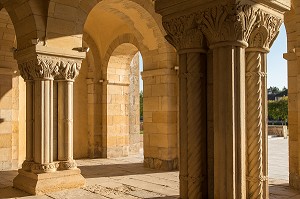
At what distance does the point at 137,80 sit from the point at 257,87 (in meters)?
8.49

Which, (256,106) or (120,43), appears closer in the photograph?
(256,106)

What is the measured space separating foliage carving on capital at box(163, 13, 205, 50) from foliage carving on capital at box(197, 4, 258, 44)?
5.1 inches

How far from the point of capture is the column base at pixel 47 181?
522 centimetres

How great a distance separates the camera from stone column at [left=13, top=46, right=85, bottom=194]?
5.34 meters

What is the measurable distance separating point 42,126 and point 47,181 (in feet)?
2.98

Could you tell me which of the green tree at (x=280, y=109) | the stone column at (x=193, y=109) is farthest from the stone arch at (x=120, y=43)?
the green tree at (x=280, y=109)

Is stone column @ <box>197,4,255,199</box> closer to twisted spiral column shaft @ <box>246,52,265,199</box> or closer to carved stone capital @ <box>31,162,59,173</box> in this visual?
twisted spiral column shaft @ <box>246,52,265,199</box>

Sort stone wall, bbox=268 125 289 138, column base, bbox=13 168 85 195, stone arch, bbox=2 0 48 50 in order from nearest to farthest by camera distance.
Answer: column base, bbox=13 168 85 195 < stone arch, bbox=2 0 48 50 < stone wall, bbox=268 125 289 138

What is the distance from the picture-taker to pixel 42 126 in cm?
546

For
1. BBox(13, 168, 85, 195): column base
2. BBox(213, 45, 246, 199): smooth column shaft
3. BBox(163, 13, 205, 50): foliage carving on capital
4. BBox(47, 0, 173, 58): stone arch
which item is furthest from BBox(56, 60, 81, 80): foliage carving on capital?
BBox(213, 45, 246, 199): smooth column shaft

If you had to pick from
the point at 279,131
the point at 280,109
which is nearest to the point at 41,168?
the point at 279,131

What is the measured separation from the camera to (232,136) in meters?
2.84

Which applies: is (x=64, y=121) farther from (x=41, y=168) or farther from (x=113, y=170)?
(x=113, y=170)

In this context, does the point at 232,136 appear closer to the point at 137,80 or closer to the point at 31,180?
the point at 31,180
